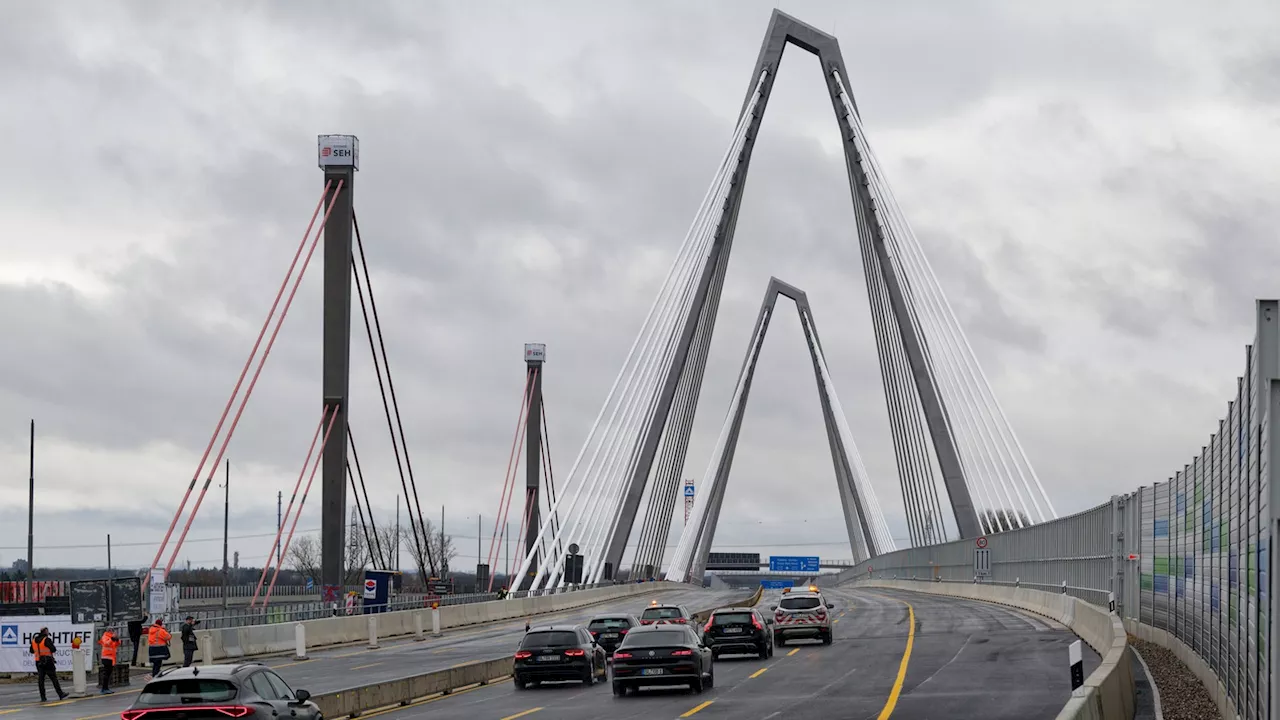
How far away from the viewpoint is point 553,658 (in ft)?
109

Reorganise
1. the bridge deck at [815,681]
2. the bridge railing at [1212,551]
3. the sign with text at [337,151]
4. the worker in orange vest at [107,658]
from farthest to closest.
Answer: the sign with text at [337,151] → the worker in orange vest at [107,658] → the bridge deck at [815,681] → the bridge railing at [1212,551]

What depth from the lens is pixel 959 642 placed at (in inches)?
1673

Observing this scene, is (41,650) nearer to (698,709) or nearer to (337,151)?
(698,709)

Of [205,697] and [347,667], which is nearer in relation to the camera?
[205,697]

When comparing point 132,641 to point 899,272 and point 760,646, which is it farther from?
point 899,272

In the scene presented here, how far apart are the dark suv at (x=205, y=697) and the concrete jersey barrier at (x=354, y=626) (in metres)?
24.1

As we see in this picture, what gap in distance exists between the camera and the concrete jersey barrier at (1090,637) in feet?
54.5

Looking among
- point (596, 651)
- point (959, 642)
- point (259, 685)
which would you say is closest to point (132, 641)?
point (596, 651)

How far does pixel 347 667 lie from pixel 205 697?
73.9ft

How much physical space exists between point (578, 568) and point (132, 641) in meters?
39.5

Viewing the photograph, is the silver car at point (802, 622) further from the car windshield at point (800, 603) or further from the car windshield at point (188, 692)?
the car windshield at point (188, 692)

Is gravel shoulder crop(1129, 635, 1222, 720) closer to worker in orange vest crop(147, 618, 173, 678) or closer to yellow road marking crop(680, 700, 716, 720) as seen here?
yellow road marking crop(680, 700, 716, 720)

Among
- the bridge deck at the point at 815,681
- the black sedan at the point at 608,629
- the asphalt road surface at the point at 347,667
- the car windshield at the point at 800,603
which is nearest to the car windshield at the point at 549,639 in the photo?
the bridge deck at the point at 815,681

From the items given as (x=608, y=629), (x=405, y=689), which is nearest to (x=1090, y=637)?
(x=608, y=629)
